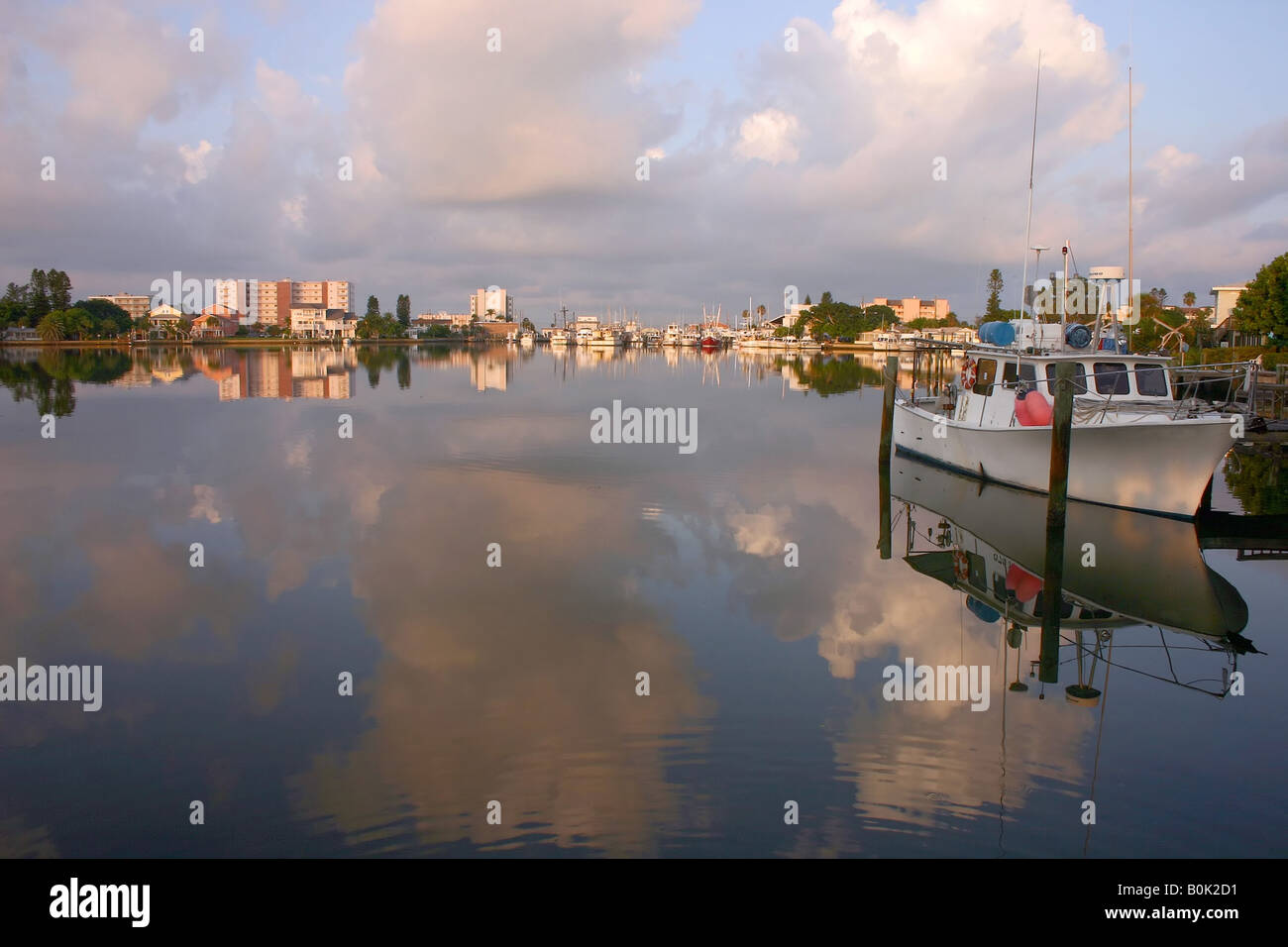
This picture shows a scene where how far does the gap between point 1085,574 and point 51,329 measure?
573ft

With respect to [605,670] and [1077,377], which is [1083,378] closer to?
[1077,377]

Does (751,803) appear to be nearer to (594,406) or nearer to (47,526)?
(47,526)

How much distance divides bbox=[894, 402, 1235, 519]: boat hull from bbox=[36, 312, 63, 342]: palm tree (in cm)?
16852

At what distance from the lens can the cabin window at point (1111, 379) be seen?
2273 centimetres

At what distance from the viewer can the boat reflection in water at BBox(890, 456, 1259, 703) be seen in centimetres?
1370

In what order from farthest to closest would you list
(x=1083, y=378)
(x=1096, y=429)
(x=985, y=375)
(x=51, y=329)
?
(x=51, y=329) < (x=985, y=375) < (x=1083, y=378) < (x=1096, y=429)

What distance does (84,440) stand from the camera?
3303cm

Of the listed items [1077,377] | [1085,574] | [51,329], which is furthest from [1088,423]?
[51,329]

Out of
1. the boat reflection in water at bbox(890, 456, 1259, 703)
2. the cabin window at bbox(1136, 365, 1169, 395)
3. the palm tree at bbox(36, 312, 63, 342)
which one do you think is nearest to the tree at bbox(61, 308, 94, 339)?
the palm tree at bbox(36, 312, 63, 342)

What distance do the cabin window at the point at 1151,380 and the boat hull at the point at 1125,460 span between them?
8.52 feet

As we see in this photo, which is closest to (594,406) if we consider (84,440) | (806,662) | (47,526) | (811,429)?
(811,429)

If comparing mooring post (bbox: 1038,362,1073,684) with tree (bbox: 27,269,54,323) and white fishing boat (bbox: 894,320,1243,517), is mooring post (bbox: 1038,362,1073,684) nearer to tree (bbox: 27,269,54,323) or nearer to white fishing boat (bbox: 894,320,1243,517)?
white fishing boat (bbox: 894,320,1243,517)

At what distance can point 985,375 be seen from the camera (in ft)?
89.5

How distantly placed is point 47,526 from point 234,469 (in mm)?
7969
